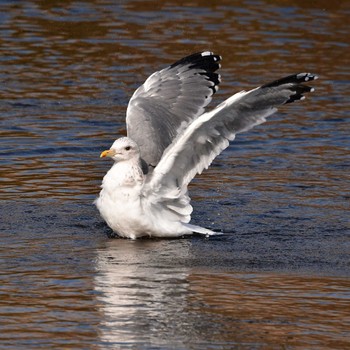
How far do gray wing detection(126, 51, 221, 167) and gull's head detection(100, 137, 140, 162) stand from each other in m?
1.00

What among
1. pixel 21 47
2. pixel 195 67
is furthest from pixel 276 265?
pixel 21 47

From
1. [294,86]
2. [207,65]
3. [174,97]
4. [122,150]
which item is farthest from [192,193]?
[294,86]

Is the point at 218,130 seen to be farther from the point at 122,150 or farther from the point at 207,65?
the point at 207,65

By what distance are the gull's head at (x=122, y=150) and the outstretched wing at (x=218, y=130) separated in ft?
0.83

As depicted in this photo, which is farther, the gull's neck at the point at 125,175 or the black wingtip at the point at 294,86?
the gull's neck at the point at 125,175

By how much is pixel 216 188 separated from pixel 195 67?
119cm

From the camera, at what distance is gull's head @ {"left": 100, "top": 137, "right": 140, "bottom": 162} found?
33.3ft

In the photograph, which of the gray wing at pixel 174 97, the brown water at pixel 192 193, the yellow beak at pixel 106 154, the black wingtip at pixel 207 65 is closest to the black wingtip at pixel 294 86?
the brown water at pixel 192 193

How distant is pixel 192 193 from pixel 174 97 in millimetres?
943

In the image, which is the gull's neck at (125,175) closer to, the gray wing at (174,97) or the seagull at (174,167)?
the seagull at (174,167)

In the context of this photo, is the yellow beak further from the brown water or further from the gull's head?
the brown water

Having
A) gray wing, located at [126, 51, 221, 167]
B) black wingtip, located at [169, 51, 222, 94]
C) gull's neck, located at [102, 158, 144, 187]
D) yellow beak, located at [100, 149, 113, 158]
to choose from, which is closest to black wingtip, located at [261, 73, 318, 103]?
gull's neck, located at [102, 158, 144, 187]

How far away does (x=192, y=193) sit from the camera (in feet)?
38.8

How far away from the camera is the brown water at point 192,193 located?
304 inches
